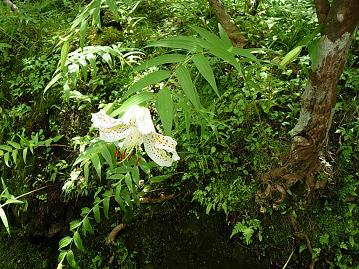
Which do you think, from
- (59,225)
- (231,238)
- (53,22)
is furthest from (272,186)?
(53,22)

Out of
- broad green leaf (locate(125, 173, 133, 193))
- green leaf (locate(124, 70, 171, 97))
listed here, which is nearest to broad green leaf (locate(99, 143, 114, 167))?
broad green leaf (locate(125, 173, 133, 193))

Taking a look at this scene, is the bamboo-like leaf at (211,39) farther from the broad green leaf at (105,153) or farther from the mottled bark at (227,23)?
the mottled bark at (227,23)

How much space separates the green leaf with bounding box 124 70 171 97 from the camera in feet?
3.99

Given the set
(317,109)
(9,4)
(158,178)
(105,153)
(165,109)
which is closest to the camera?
(165,109)

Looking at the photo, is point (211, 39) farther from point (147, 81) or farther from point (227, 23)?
point (227, 23)

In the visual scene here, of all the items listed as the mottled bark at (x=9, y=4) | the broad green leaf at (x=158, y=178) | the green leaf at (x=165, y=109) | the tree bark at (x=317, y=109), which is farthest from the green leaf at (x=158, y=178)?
the mottled bark at (x=9, y=4)

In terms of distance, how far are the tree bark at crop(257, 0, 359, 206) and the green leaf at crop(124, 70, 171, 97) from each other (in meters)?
0.74

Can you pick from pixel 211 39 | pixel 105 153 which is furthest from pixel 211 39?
pixel 105 153

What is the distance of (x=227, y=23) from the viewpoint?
2.51 meters

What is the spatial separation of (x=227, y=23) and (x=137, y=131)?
1.43 meters

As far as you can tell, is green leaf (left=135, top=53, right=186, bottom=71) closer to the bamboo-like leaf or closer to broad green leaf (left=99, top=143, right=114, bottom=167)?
the bamboo-like leaf

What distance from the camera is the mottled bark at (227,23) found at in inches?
95.3

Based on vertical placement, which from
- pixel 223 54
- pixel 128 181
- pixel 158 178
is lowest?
pixel 158 178

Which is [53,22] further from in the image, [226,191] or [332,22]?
[332,22]
